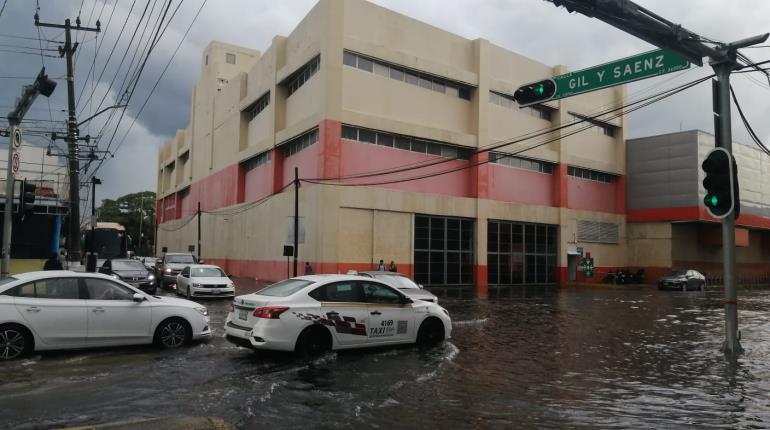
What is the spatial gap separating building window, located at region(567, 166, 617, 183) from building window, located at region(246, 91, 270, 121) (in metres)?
22.7

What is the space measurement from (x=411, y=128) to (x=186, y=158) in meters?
41.8

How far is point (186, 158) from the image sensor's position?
67.8 m

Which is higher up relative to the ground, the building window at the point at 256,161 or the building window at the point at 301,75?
the building window at the point at 301,75

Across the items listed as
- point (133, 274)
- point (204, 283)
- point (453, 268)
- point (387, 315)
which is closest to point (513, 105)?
point (453, 268)

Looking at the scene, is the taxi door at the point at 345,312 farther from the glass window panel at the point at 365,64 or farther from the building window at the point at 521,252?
the building window at the point at 521,252

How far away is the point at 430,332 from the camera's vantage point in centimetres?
1138

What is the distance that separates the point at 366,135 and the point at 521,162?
505 inches

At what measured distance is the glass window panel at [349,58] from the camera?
32.1 meters

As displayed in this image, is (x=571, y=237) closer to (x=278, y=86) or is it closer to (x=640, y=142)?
(x=640, y=142)

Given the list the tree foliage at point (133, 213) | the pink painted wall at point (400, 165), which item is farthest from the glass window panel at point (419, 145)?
the tree foliage at point (133, 213)

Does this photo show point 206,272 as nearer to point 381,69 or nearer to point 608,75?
point 381,69

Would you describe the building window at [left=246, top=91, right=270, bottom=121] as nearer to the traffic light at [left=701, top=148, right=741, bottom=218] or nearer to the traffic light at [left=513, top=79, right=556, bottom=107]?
the traffic light at [left=513, top=79, right=556, bottom=107]

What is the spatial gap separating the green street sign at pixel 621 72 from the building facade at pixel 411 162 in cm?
1960

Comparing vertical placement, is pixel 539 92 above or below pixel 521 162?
below
